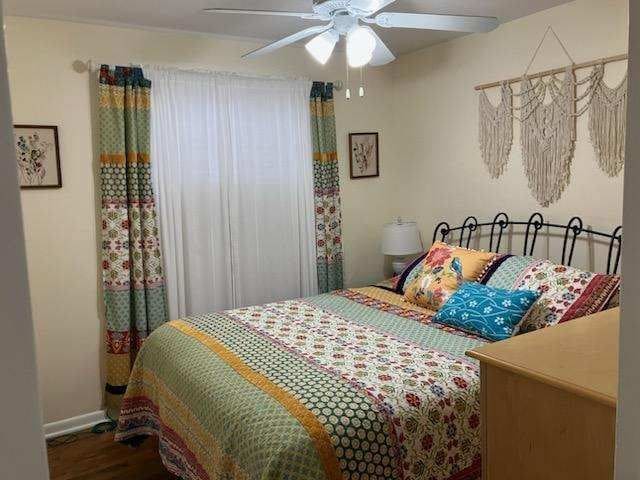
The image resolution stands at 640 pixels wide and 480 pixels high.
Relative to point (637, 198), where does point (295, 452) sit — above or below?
below

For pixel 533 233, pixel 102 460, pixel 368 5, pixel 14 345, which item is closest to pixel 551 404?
pixel 14 345

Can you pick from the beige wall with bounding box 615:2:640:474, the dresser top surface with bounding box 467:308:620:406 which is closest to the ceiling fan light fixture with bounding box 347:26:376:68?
the dresser top surface with bounding box 467:308:620:406

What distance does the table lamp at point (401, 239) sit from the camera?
4059 millimetres

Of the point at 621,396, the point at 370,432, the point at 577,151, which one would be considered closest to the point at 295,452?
the point at 370,432

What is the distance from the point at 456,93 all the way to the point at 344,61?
0.89 meters

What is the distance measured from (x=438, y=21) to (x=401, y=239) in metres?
1.92

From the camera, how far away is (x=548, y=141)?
3.28 meters

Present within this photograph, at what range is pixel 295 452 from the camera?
5.82ft

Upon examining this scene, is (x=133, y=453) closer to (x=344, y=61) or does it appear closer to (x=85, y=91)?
(x=85, y=91)

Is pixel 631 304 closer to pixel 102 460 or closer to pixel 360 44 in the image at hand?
pixel 360 44

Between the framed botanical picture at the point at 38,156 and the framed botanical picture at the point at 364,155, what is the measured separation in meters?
2.07

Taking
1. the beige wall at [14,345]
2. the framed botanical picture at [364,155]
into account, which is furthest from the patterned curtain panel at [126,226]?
the beige wall at [14,345]

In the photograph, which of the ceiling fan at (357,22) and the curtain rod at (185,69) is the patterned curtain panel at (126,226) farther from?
the ceiling fan at (357,22)

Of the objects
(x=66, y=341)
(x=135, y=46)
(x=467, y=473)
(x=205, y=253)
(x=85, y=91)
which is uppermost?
(x=135, y=46)
